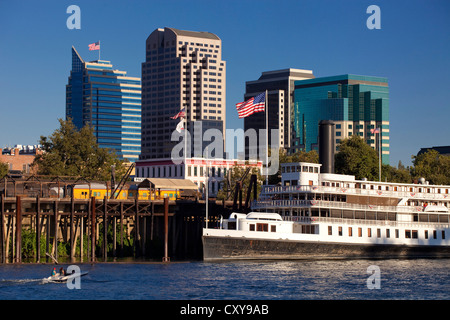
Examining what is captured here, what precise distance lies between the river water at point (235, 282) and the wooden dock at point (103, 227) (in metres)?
7.45

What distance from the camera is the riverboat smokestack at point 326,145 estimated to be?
283 ft

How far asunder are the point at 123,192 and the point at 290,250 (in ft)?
121

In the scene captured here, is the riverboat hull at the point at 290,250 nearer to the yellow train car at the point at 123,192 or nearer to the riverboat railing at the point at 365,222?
the riverboat railing at the point at 365,222

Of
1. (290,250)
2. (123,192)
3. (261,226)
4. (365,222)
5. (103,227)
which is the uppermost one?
(123,192)

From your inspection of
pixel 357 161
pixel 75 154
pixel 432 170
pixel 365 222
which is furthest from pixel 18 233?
pixel 432 170

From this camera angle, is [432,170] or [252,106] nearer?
[252,106]

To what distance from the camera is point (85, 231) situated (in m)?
89.2

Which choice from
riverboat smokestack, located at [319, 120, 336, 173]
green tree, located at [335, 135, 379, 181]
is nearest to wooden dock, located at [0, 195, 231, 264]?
riverboat smokestack, located at [319, 120, 336, 173]

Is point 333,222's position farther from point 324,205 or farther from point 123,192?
point 123,192

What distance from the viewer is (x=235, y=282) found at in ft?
188

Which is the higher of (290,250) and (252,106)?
(252,106)
